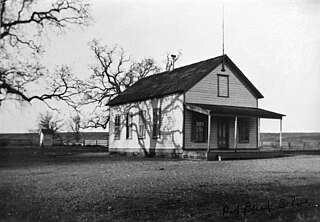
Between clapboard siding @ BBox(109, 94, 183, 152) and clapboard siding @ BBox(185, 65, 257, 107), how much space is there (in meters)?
0.92

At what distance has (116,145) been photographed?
24078 millimetres

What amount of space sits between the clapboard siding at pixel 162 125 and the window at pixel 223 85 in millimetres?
2571

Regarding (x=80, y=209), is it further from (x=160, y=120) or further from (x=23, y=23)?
(x=160, y=120)

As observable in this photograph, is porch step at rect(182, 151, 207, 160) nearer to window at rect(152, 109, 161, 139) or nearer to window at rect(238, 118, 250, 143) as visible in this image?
window at rect(152, 109, 161, 139)

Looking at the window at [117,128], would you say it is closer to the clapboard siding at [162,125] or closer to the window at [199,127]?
the clapboard siding at [162,125]

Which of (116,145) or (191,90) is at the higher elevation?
(191,90)

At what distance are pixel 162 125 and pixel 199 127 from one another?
6.76 feet

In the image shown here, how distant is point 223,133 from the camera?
20047 millimetres

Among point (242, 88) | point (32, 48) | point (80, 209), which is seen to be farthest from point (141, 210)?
point (242, 88)

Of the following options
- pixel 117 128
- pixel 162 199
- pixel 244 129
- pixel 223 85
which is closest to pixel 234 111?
pixel 223 85

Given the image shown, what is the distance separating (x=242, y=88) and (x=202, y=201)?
14.9m

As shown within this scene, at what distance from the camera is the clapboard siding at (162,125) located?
18.3m

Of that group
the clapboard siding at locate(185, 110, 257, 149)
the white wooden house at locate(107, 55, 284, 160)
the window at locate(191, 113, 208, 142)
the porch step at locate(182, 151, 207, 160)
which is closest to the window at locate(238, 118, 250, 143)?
the white wooden house at locate(107, 55, 284, 160)

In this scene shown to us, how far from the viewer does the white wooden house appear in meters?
18.2
